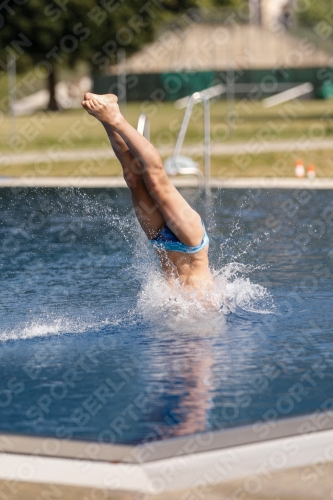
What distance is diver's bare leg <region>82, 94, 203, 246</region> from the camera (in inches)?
205

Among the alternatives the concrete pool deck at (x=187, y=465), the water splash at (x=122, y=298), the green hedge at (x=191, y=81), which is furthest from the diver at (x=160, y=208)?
the green hedge at (x=191, y=81)

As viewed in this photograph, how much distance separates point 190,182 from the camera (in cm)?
1433

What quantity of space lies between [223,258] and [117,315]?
2.40 m

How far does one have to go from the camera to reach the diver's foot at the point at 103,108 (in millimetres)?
5191

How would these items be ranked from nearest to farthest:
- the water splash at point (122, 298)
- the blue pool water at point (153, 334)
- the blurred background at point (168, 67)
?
the blue pool water at point (153, 334)
the water splash at point (122, 298)
the blurred background at point (168, 67)

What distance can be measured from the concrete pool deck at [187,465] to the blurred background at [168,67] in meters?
17.2

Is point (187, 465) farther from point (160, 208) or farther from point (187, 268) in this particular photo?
point (187, 268)

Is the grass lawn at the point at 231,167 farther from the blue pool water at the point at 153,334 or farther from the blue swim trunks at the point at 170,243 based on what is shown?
the blue swim trunks at the point at 170,243

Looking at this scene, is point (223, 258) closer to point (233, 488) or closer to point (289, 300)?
point (289, 300)

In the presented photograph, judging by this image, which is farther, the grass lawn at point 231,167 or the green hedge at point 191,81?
the green hedge at point 191,81

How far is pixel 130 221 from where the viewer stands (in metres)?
10.5

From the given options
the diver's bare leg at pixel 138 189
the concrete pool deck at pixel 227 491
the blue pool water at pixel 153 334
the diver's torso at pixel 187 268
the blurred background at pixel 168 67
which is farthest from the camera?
the blurred background at pixel 168 67

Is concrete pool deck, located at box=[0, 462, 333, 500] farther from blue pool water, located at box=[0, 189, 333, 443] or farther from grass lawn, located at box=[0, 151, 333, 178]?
grass lawn, located at box=[0, 151, 333, 178]


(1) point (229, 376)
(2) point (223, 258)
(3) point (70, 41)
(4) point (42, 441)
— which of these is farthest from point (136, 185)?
(3) point (70, 41)
